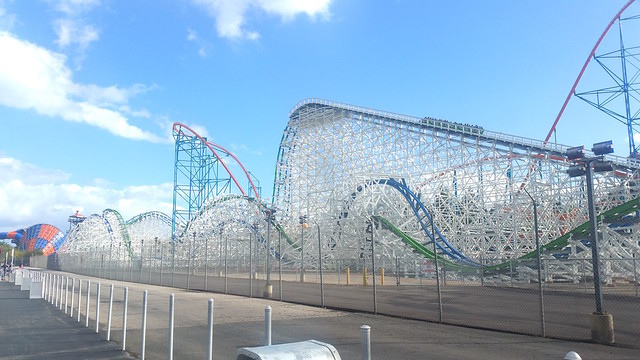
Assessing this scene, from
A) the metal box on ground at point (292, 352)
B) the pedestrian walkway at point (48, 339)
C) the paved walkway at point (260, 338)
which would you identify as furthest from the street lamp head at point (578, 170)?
the pedestrian walkway at point (48, 339)

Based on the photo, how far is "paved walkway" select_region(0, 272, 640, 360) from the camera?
8039 mm

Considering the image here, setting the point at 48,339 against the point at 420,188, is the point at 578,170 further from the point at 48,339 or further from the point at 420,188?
the point at 420,188

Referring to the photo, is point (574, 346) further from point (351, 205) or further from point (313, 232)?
point (313, 232)

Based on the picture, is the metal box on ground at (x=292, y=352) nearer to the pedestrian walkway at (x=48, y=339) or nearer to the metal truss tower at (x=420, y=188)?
the pedestrian walkway at (x=48, y=339)

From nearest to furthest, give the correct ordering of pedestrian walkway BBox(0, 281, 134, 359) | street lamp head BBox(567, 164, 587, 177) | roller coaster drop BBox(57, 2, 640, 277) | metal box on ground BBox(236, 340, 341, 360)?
metal box on ground BBox(236, 340, 341, 360)
pedestrian walkway BBox(0, 281, 134, 359)
street lamp head BBox(567, 164, 587, 177)
roller coaster drop BBox(57, 2, 640, 277)

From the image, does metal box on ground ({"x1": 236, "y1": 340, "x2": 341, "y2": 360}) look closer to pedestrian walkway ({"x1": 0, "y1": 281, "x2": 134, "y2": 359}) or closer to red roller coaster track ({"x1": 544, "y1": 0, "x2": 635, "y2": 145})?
pedestrian walkway ({"x1": 0, "y1": 281, "x2": 134, "y2": 359})

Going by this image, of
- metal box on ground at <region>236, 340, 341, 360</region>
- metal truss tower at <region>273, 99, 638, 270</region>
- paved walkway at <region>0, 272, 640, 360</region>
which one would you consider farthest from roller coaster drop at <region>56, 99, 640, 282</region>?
metal box on ground at <region>236, 340, 341, 360</region>

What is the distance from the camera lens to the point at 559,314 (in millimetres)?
13445

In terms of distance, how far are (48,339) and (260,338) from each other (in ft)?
14.2

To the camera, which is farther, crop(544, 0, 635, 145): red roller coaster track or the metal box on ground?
crop(544, 0, 635, 145): red roller coaster track

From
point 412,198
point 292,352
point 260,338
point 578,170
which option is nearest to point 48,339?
point 260,338

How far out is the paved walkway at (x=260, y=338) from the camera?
804 centimetres

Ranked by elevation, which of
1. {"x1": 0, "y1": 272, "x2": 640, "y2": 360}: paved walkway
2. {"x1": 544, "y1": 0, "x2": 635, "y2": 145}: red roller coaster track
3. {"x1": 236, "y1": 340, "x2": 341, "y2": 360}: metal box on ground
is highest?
{"x1": 544, "y1": 0, "x2": 635, "y2": 145}: red roller coaster track

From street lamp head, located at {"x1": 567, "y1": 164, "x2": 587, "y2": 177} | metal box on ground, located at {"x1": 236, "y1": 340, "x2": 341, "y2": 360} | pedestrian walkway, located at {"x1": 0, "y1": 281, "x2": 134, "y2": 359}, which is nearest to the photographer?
metal box on ground, located at {"x1": 236, "y1": 340, "x2": 341, "y2": 360}
